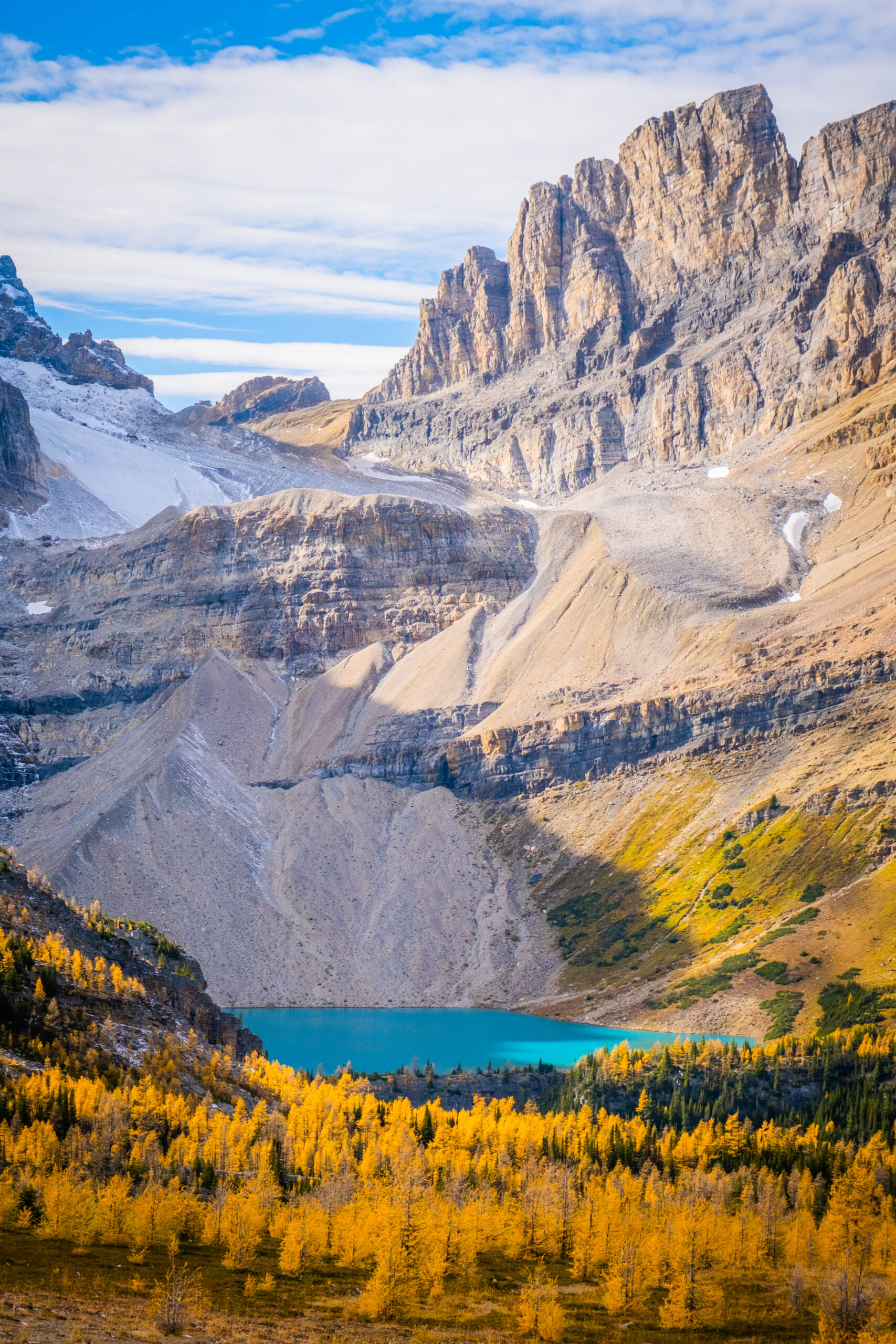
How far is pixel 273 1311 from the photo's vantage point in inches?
1679

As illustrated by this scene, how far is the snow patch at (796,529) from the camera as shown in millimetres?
188625

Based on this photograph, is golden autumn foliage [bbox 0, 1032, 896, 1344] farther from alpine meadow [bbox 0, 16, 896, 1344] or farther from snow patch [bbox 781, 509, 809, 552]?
snow patch [bbox 781, 509, 809, 552]

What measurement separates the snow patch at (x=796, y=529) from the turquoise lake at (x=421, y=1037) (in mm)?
89059

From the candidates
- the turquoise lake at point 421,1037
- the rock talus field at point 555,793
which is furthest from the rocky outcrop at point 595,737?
the turquoise lake at point 421,1037

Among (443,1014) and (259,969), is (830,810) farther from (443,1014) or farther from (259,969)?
(259,969)

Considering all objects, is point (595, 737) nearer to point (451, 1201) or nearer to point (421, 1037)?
point (421, 1037)

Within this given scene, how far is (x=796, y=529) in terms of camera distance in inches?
7554

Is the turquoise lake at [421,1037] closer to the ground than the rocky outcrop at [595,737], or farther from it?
closer to the ground

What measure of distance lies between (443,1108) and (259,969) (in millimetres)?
53228

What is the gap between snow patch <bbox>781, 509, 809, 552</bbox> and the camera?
189 meters

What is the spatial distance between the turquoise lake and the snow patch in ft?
292

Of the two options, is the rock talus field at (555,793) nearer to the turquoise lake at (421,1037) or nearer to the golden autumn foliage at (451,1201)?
the turquoise lake at (421,1037)

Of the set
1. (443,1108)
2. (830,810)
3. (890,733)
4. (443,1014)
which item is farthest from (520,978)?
(443,1108)

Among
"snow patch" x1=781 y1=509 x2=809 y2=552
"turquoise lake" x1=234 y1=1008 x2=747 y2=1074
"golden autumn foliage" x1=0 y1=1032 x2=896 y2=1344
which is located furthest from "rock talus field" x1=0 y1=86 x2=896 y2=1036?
"golden autumn foliage" x1=0 y1=1032 x2=896 y2=1344
